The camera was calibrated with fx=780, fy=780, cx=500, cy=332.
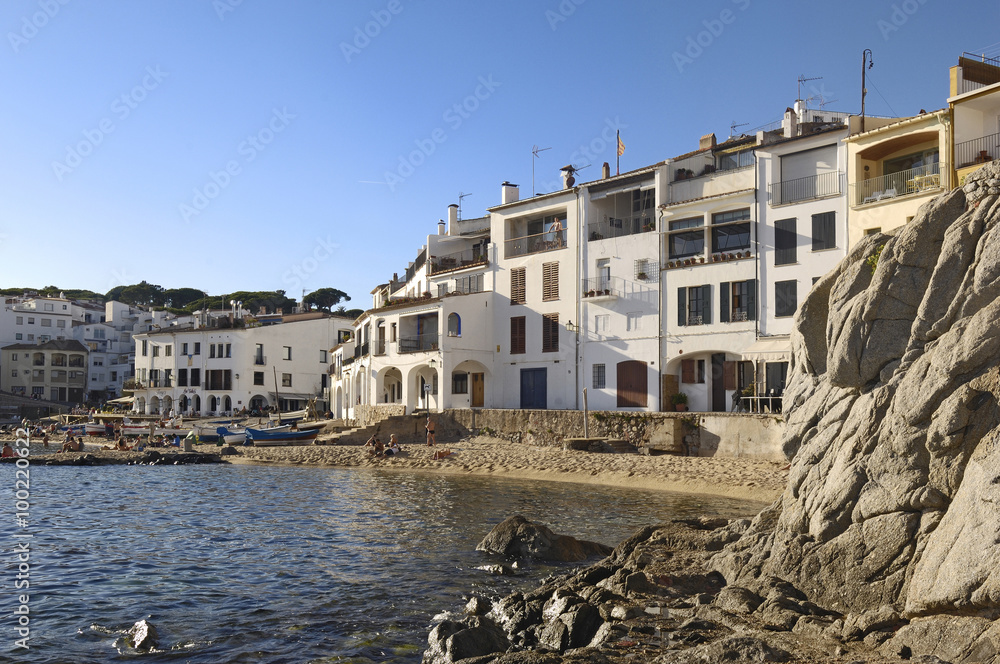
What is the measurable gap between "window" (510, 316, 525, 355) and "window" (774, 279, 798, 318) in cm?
1605

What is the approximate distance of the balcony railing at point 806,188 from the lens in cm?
3356

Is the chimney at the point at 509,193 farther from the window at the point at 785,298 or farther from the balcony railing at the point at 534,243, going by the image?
the window at the point at 785,298

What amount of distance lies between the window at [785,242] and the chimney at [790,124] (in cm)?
440

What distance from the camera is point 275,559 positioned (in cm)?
1703

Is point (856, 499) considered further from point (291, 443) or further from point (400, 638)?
Result: point (291, 443)

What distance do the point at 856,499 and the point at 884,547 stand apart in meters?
0.75

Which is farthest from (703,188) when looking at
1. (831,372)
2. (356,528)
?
(831,372)

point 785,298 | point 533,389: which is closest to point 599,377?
point 533,389

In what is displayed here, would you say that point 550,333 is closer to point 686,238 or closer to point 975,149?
point 686,238

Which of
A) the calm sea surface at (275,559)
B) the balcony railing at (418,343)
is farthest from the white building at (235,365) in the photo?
the calm sea surface at (275,559)

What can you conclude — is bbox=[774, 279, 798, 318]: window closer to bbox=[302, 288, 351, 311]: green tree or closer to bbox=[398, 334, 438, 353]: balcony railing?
bbox=[398, 334, 438, 353]: balcony railing

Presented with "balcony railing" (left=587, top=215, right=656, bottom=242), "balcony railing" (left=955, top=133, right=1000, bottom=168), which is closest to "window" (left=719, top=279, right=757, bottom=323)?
"balcony railing" (left=587, top=215, right=656, bottom=242)

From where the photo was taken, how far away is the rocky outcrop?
1650 centimetres

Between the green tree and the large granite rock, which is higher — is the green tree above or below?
above
